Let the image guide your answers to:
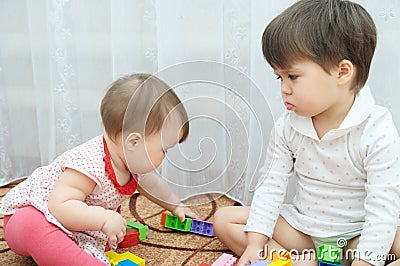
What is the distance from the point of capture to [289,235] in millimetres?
1083

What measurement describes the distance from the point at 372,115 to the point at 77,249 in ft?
1.85

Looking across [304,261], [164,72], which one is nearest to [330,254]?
[304,261]

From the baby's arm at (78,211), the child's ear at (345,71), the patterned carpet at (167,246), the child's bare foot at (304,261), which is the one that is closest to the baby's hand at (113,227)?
the baby's arm at (78,211)

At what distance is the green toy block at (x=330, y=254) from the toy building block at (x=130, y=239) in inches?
14.7

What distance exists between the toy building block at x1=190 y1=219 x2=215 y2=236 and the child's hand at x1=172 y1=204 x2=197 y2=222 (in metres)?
0.02

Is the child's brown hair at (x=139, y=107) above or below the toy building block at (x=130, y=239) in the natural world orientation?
above

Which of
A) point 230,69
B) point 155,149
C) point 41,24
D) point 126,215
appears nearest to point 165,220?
point 126,215

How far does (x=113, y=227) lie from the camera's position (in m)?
1.00

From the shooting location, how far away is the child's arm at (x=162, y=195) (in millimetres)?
1208

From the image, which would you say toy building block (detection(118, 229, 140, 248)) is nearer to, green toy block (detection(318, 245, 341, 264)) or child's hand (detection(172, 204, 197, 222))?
child's hand (detection(172, 204, 197, 222))

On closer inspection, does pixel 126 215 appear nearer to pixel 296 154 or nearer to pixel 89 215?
pixel 89 215

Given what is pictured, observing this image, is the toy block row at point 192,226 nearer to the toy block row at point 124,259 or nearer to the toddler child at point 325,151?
A: the toddler child at point 325,151

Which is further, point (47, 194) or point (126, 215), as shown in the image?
point (126, 215)

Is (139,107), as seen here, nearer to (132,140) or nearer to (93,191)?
(132,140)
